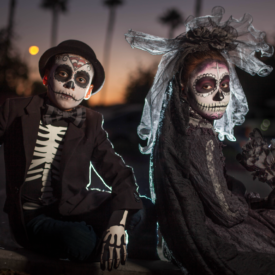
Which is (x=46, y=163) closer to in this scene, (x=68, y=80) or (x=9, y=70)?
(x=68, y=80)

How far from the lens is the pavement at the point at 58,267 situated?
2.29m

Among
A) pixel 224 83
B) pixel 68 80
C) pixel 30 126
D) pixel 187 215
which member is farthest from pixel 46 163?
pixel 224 83

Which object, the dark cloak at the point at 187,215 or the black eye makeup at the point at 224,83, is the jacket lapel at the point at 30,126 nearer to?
the dark cloak at the point at 187,215

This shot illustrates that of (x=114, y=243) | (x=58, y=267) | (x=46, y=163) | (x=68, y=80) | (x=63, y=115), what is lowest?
(x=58, y=267)

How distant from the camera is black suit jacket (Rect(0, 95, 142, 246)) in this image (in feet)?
7.53

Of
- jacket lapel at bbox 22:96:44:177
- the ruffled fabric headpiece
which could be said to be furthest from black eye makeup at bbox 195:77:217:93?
jacket lapel at bbox 22:96:44:177

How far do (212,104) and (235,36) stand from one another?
1.98ft

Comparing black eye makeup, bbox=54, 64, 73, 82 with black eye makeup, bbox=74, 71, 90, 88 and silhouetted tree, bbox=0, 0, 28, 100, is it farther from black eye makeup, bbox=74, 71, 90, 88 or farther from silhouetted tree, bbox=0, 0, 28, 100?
silhouetted tree, bbox=0, 0, 28, 100

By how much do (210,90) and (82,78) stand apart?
3.26ft

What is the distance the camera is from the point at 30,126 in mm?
2324

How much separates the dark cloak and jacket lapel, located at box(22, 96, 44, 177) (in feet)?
3.04

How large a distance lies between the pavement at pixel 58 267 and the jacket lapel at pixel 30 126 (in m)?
0.68

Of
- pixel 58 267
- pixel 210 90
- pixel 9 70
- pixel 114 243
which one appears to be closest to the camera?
pixel 114 243

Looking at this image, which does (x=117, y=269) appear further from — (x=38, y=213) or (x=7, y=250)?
(x=7, y=250)
